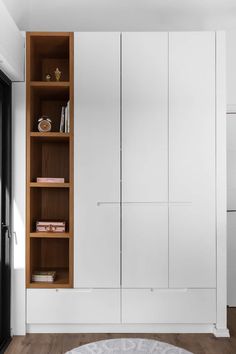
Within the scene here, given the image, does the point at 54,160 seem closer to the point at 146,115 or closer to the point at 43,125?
the point at 43,125

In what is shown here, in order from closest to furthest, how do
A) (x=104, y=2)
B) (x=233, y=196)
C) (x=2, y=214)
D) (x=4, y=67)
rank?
(x=4, y=67) < (x=2, y=214) < (x=104, y=2) < (x=233, y=196)

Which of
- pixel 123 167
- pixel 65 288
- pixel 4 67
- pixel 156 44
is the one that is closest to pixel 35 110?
pixel 4 67

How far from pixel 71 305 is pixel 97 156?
119cm

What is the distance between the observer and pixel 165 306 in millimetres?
3098

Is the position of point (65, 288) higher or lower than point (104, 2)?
lower

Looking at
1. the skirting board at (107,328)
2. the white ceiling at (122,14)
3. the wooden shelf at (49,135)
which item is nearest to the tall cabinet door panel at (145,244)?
the skirting board at (107,328)

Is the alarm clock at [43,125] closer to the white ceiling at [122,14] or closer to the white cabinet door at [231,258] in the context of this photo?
the white ceiling at [122,14]

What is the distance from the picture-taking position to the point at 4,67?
2.75 m

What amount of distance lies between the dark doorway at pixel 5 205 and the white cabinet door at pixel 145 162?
35.3 inches

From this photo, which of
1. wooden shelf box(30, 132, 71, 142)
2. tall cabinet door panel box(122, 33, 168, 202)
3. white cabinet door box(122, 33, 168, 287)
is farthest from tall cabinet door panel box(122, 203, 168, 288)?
wooden shelf box(30, 132, 71, 142)

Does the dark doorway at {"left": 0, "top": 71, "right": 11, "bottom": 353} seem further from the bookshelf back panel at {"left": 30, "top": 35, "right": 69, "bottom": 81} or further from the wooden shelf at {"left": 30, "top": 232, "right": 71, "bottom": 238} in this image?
the bookshelf back panel at {"left": 30, "top": 35, "right": 69, "bottom": 81}

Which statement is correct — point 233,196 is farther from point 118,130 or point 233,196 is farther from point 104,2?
point 104,2

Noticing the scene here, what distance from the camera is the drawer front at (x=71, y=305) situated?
10.1 ft

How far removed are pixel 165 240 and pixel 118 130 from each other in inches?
37.3
